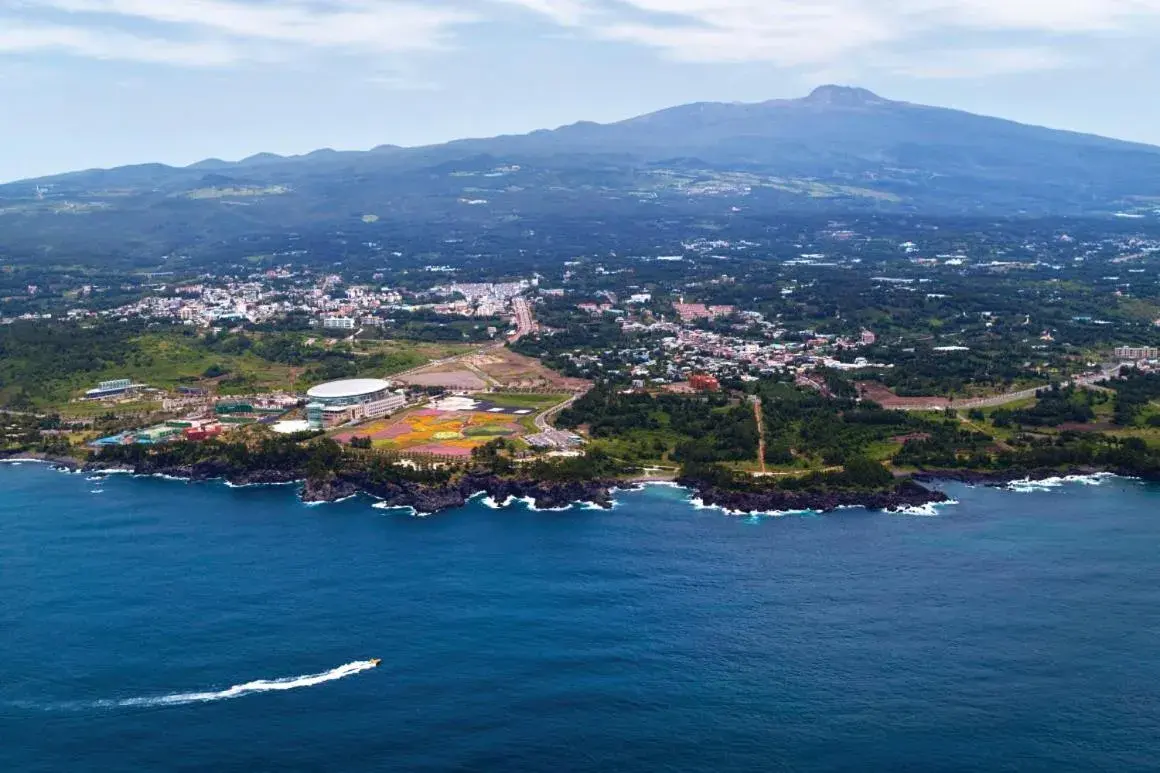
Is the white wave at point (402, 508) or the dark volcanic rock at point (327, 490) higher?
the dark volcanic rock at point (327, 490)

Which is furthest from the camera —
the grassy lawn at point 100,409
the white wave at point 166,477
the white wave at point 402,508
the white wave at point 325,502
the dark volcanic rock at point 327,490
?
the grassy lawn at point 100,409


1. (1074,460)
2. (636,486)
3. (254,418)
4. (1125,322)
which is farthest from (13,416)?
(1125,322)

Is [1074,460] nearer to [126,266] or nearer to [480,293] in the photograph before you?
[480,293]

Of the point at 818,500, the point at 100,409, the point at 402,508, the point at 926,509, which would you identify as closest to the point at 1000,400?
the point at 926,509

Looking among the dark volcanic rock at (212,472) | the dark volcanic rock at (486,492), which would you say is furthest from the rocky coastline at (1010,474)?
the dark volcanic rock at (212,472)

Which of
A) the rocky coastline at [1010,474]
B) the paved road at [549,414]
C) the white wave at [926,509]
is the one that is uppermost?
the paved road at [549,414]

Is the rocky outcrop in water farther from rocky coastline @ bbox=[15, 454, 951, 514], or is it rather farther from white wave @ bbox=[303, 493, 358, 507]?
white wave @ bbox=[303, 493, 358, 507]

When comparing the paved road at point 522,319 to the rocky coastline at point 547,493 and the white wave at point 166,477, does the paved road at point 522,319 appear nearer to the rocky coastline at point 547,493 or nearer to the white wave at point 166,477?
the white wave at point 166,477
